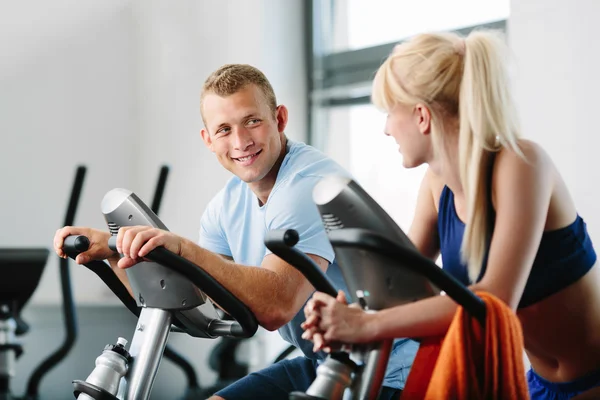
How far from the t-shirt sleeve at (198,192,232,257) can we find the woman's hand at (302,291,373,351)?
2.45 feet

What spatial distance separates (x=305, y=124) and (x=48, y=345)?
179 centimetres

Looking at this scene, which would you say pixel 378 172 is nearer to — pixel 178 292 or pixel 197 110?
pixel 197 110

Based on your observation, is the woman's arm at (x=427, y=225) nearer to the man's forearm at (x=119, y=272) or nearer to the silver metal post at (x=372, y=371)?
the silver metal post at (x=372, y=371)

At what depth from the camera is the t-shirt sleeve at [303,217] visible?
1643 mm

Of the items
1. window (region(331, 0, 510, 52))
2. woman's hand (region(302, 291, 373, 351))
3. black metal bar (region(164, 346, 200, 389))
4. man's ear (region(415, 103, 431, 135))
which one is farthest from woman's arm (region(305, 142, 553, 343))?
black metal bar (region(164, 346, 200, 389))

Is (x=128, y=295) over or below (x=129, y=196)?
below

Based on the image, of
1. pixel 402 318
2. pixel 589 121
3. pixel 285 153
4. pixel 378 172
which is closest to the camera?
pixel 402 318

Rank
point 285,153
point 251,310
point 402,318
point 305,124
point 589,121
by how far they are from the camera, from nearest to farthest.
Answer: point 402,318, point 251,310, point 285,153, point 589,121, point 305,124

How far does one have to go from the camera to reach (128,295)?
5.65 ft


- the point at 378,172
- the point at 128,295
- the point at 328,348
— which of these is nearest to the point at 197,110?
the point at 378,172

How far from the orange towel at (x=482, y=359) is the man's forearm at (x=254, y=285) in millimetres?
408

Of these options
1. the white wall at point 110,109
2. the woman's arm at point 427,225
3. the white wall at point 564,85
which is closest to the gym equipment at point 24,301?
the white wall at point 110,109

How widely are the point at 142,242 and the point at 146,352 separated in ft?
0.88

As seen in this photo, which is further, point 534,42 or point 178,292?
point 534,42
